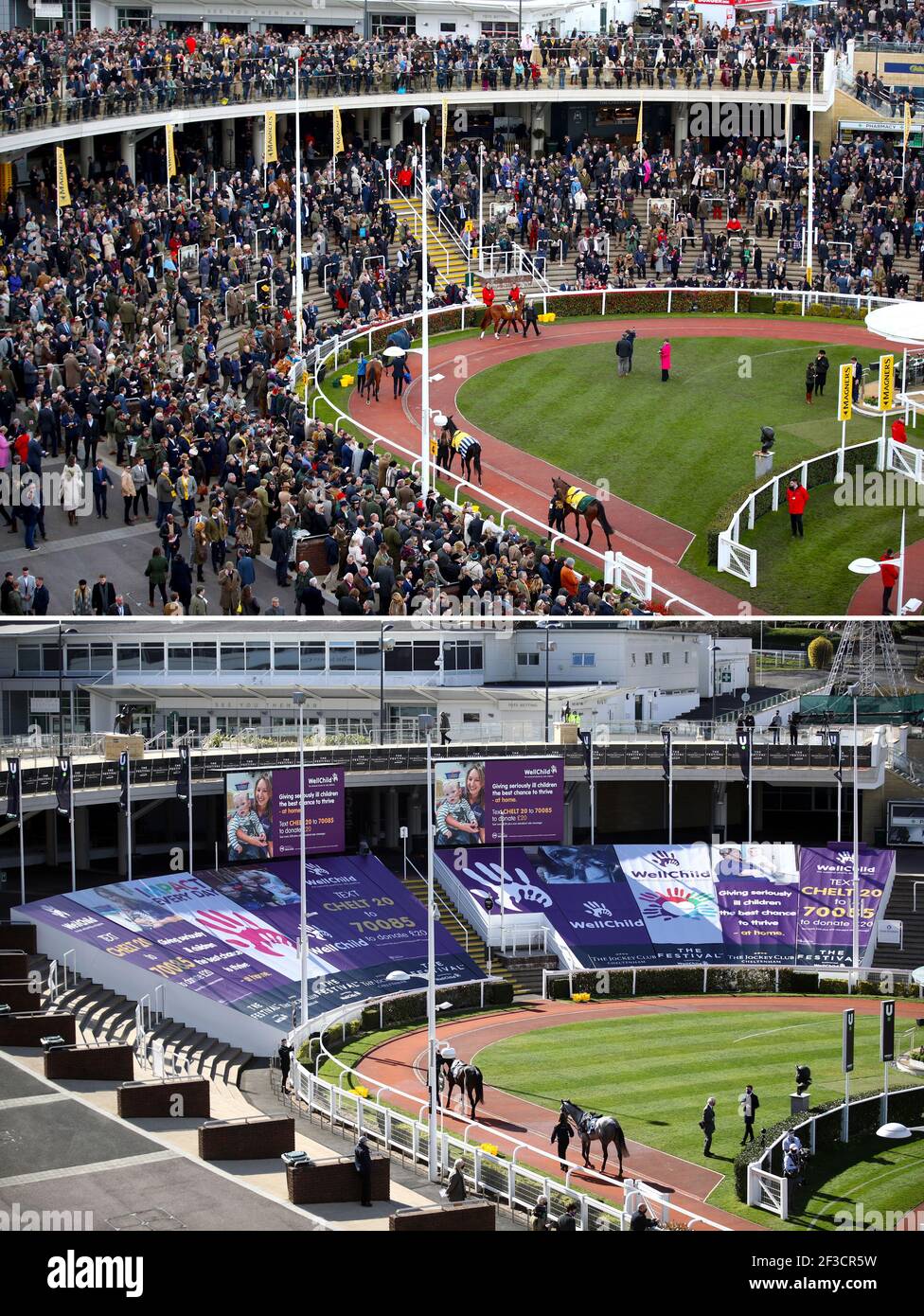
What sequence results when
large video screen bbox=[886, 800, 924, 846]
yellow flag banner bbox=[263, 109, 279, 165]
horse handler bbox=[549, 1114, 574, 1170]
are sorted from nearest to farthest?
horse handler bbox=[549, 1114, 574, 1170], large video screen bbox=[886, 800, 924, 846], yellow flag banner bbox=[263, 109, 279, 165]

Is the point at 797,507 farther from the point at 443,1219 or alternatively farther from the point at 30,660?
the point at 30,660

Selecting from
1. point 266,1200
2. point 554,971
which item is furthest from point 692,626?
point 266,1200

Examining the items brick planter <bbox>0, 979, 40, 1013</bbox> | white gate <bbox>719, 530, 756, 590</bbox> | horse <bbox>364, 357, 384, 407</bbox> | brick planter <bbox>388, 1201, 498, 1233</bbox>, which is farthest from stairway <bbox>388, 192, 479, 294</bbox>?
brick planter <bbox>388, 1201, 498, 1233</bbox>

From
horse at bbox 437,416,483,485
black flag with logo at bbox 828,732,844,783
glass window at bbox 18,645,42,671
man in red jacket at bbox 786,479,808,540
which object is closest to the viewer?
man in red jacket at bbox 786,479,808,540

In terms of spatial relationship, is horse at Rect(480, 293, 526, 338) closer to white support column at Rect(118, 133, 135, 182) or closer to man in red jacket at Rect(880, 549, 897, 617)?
white support column at Rect(118, 133, 135, 182)

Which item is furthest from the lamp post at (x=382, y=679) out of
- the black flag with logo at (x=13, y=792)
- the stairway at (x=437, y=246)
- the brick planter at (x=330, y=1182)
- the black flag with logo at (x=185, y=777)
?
the brick planter at (x=330, y=1182)

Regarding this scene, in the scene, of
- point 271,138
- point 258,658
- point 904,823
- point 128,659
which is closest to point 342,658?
point 258,658
